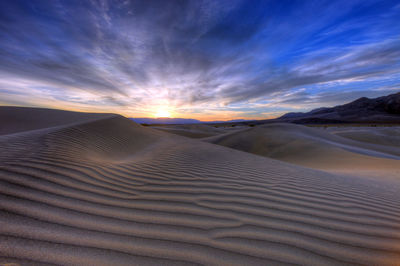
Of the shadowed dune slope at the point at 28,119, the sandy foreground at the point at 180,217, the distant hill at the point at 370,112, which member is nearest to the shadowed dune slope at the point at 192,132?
the shadowed dune slope at the point at 28,119

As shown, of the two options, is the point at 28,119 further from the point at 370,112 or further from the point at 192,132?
the point at 370,112

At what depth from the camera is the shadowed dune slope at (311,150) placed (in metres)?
5.23

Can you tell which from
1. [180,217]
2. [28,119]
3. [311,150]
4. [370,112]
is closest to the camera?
[180,217]

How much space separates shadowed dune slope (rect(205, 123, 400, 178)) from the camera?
5.23 meters

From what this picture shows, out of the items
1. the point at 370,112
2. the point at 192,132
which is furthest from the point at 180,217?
the point at 370,112

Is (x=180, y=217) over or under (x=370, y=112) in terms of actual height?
under

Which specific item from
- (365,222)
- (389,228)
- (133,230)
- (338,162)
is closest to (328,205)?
(365,222)

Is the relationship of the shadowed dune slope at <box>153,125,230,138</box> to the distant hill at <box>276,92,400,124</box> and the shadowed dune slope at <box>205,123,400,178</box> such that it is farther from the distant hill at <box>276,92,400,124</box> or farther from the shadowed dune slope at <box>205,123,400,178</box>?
the distant hill at <box>276,92,400,124</box>

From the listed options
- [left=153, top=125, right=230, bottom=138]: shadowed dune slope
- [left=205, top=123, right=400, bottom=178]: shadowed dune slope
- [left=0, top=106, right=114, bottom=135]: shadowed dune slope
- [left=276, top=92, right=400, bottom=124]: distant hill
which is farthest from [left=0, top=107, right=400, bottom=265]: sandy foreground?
[left=276, top=92, right=400, bottom=124]: distant hill

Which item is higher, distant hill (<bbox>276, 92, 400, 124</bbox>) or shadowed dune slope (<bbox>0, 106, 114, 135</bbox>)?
distant hill (<bbox>276, 92, 400, 124</bbox>)

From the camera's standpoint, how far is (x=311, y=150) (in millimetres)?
7133

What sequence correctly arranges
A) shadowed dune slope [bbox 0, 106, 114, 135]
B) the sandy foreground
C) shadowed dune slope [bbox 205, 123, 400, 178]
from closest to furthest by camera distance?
the sandy foreground, shadowed dune slope [bbox 205, 123, 400, 178], shadowed dune slope [bbox 0, 106, 114, 135]

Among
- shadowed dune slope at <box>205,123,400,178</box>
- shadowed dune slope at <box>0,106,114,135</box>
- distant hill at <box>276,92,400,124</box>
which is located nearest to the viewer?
shadowed dune slope at <box>205,123,400,178</box>

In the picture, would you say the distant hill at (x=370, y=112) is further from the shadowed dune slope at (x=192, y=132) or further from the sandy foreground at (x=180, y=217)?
the sandy foreground at (x=180, y=217)
